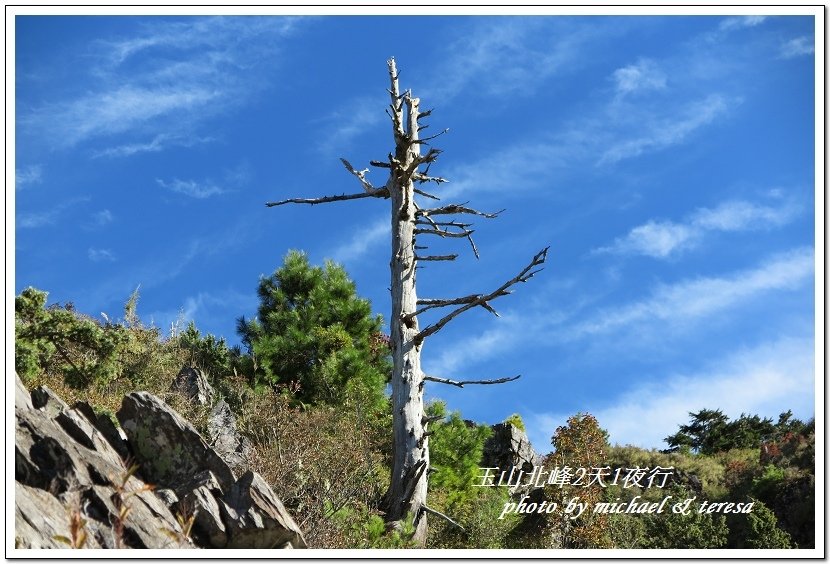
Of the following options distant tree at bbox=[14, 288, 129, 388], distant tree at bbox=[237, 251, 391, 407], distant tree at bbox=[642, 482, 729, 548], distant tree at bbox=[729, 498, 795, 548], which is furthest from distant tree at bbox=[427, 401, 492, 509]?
distant tree at bbox=[14, 288, 129, 388]

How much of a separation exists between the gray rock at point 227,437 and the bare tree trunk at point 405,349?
2.18 metres

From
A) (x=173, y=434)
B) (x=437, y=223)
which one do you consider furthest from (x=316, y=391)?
(x=173, y=434)

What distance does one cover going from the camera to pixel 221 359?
16000mm

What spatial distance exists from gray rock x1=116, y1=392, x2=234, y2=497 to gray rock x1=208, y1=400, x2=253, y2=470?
281 cm

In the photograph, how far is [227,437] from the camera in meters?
12.0

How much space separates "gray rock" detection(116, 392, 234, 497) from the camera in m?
7.89

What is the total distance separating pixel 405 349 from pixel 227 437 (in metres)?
2.95

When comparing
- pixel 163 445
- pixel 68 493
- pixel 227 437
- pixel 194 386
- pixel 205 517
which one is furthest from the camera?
pixel 194 386

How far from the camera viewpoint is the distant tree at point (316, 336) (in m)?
15.2

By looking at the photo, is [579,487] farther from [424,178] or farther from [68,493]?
[68,493]

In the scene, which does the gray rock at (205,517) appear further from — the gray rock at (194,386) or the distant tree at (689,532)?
the distant tree at (689,532)

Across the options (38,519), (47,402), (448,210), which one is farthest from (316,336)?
(38,519)
